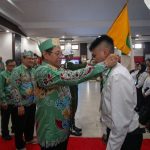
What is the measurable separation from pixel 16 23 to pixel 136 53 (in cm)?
1443

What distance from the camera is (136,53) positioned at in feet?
74.2

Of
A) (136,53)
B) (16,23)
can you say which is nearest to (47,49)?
(16,23)

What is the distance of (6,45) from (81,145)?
8559 millimetres

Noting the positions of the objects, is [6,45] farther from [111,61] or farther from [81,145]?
[111,61]

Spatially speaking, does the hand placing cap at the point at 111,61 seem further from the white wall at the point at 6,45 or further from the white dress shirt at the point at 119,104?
the white wall at the point at 6,45

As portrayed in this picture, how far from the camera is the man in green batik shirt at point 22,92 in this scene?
351 centimetres

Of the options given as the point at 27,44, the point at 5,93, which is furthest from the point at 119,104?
the point at 27,44

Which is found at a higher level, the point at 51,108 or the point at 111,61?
the point at 111,61

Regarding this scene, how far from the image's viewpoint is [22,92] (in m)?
3.58

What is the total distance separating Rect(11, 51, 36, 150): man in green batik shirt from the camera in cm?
351

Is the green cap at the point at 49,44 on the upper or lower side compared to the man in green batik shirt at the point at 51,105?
upper

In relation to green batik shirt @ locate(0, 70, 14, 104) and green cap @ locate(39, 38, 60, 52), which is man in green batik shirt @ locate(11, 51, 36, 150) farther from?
green cap @ locate(39, 38, 60, 52)

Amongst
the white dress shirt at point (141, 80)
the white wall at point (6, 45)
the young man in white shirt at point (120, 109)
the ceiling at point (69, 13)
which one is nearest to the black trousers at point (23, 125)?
the young man in white shirt at point (120, 109)

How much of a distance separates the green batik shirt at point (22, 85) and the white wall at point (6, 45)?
27.1 ft
